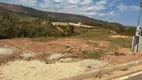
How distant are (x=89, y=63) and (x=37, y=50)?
10.6 ft

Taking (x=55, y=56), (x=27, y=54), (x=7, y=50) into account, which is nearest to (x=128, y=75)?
(x=55, y=56)

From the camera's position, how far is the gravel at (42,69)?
7.55 meters

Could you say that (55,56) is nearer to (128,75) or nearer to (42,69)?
(42,69)

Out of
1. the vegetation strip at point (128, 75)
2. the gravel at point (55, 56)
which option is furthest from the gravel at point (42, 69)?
the vegetation strip at point (128, 75)

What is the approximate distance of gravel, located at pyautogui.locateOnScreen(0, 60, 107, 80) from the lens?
7554mm

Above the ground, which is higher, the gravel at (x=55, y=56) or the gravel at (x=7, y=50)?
the gravel at (x=7, y=50)

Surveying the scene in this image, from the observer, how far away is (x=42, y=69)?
8500 mm

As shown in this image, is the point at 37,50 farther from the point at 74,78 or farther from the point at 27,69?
the point at 74,78

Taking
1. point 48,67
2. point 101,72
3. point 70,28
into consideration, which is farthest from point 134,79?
point 70,28

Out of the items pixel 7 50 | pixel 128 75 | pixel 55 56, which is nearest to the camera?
pixel 128 75

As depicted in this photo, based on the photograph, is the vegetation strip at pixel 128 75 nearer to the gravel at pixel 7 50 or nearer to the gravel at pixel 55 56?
the gravel at pixel 55 56

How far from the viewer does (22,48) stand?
474 inches

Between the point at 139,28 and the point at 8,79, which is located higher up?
the point at 139,28

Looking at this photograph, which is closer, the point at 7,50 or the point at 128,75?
the point at 128,75
